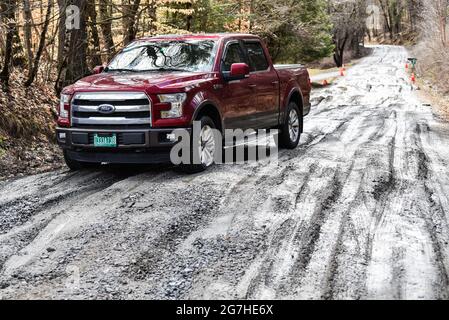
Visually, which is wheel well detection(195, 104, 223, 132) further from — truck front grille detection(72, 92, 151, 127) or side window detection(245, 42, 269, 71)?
side window detection(245, 42, 269, 71)

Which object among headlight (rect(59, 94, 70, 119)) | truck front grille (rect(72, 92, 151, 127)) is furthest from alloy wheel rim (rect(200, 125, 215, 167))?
headlight (rect(59, 94, 70, 119))

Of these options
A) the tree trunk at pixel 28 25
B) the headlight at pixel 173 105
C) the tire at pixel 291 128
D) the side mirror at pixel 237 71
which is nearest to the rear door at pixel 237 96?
the side mirror at pixel 237 71

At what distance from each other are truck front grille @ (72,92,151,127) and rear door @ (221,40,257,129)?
1.47 meters

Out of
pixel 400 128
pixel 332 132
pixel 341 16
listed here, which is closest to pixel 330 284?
pixel 332 132

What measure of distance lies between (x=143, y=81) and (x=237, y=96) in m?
1.73

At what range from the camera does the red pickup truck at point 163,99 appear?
761cm

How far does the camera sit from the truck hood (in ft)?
25.1

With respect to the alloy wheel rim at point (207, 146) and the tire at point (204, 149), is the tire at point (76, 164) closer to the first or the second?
the tire at point (204, 149)

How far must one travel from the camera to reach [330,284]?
→ 4.37 m

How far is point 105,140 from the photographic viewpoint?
764 centimetres

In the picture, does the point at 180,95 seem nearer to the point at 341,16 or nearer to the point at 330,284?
the point at 330,284

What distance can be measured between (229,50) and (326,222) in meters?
4.14

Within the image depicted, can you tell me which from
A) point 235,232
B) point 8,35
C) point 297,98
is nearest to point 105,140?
point 235,232

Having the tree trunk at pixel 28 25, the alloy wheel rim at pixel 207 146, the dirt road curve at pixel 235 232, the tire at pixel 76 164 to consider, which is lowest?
the dirt road curve at pixel 235 232
